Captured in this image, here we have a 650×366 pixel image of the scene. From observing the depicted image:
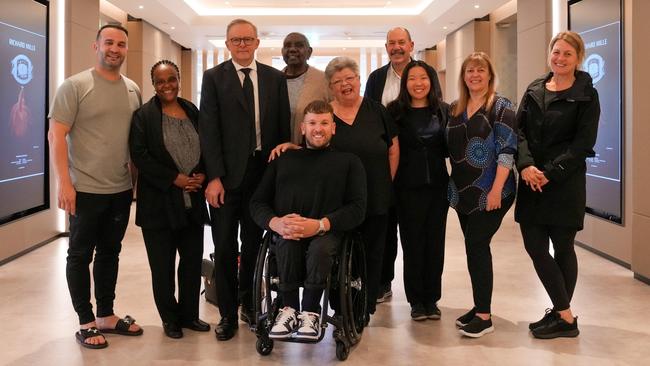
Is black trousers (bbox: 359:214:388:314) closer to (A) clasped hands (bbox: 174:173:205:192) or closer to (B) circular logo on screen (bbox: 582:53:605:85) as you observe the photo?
(A) clasped hands (bbox: 174:173:205:192)

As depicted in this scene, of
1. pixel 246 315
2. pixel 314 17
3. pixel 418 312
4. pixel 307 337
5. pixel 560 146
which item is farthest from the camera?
pixel 314 17

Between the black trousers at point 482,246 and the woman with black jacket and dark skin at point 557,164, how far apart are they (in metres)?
0.18

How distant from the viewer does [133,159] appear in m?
3.12

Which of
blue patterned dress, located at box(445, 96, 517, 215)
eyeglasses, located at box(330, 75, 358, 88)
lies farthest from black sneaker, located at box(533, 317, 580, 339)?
eyeglasses, located at box(330, 75, 358, 88)

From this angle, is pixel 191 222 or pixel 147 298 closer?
pixel 191 222

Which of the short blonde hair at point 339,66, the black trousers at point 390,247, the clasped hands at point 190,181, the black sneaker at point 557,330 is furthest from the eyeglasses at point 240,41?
the black sneaker at point 557,330

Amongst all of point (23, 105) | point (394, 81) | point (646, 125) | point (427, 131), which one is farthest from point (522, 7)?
point (23, 105)

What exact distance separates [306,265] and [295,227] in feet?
0.60

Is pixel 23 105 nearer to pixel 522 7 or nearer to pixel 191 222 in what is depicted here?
pixel 191 222

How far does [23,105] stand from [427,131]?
12.7 feet

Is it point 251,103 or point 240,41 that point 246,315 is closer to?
point 251,103

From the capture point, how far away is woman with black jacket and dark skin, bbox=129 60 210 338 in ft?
10.3

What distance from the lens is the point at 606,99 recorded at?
5371mm

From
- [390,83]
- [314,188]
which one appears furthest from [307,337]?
[390,83]
